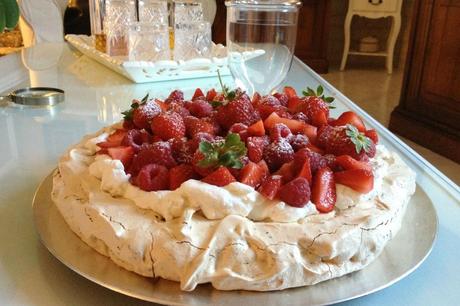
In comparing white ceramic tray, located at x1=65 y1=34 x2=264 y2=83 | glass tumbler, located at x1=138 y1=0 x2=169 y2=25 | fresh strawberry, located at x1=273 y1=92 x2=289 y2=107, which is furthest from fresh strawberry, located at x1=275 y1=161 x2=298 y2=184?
glass tumbler, located at x1=138 y1=0 x2=169 y2=25

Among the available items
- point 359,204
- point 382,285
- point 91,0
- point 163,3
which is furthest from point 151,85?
point 382,285

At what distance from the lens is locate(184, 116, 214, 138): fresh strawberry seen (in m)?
0.82

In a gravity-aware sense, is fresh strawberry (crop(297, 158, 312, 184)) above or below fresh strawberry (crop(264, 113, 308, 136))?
below

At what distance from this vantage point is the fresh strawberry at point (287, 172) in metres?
0.69

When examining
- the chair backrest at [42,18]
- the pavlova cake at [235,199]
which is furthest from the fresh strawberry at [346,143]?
the chair backrest at [42,18]

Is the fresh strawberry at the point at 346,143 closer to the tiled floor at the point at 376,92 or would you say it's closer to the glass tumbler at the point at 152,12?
the glass tumbler at the point at 152,12

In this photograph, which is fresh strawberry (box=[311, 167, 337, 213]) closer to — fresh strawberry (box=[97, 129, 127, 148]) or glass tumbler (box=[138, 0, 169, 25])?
fresh strawberry (box=[97, 129, 127, 148])

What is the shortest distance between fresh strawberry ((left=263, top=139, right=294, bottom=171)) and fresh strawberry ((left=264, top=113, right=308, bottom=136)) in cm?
12

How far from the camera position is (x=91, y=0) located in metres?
2.13

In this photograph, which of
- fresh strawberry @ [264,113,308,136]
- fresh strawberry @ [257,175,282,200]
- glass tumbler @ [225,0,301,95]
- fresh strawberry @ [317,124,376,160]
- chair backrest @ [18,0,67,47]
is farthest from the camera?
chair backrest @ [18,0,67,47]

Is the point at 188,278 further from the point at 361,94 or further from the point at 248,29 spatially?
the point at 361,94

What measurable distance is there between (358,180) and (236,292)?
25cm

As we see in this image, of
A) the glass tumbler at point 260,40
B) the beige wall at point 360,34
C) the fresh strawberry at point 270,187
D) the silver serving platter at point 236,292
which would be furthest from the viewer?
the beige wall at point 360,34

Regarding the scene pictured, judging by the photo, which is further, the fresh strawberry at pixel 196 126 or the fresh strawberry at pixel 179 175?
the fresh strawberry at pixel 196 126
